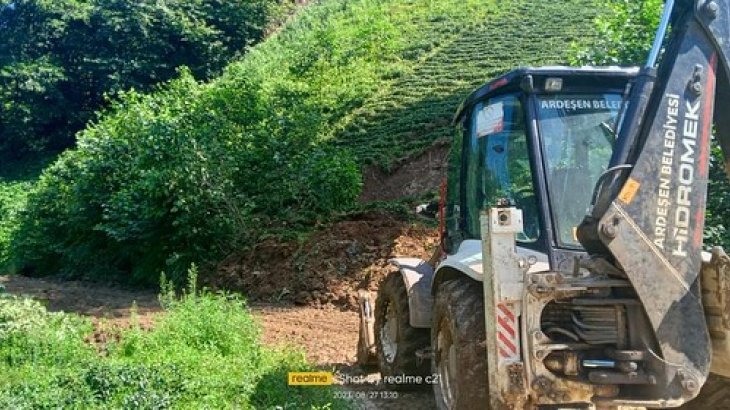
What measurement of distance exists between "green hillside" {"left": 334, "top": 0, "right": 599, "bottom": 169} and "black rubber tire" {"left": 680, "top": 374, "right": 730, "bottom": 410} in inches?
616

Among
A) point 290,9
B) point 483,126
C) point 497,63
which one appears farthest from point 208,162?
point 290,9

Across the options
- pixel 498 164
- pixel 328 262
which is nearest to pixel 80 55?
pixel 328 262

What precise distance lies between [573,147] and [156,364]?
3.72m

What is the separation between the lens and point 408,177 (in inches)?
776

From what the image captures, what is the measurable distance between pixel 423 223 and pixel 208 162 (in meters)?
4.37

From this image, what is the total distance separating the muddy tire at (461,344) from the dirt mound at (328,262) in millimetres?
6812

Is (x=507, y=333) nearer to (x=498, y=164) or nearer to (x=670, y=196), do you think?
(x=670, y=196)

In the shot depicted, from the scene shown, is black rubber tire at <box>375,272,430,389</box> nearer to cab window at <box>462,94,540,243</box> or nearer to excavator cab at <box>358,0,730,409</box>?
cab window at <box>462,94,540,243</box>

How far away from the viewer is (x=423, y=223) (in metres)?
14.1

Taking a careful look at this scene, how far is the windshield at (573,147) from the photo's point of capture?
464 cm

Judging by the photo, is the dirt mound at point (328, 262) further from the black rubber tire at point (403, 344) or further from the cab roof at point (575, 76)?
the cab roof at point (575, 76)

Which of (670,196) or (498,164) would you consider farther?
(498,164)

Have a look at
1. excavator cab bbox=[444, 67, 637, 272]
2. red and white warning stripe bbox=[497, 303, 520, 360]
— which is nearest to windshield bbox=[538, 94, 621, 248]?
excavator cab bbox=[444, 67, 637, 272]

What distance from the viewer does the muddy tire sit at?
178 inches
